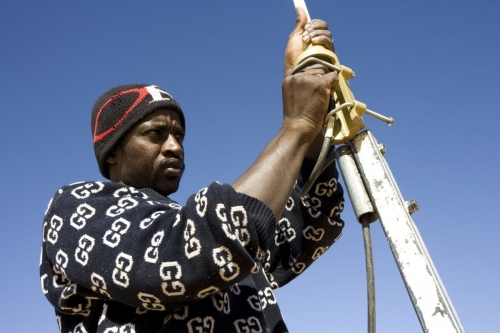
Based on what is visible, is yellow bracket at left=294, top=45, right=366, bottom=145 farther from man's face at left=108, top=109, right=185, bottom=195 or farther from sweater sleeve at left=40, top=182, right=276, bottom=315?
man's face at left=108, top=109, right=185, bottom=195

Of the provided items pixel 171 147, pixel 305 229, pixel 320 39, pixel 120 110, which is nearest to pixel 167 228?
pixel 171 147

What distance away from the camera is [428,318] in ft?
5.67

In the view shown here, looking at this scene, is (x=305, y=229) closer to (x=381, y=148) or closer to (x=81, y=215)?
(x=381, y=148)

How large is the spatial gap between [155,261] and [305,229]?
A: 4.04ft

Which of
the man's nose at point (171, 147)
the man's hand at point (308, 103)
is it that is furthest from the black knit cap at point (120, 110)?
the man's hand at point (308, 103)

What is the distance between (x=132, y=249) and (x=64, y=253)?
369 mm

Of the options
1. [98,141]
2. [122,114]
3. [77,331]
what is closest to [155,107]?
[122,114]

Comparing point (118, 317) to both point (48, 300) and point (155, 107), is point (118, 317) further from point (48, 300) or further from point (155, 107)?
point (155, 107)

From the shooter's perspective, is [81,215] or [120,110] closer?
[81,215]

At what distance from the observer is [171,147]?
274 centimetres

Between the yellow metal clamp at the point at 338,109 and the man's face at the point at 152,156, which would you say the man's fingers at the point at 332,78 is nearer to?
the yellow metal clamp at the point at 338,109

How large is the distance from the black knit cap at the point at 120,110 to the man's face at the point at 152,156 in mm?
36

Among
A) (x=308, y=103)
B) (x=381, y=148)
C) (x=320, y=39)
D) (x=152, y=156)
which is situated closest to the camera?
(x=308, y=103)

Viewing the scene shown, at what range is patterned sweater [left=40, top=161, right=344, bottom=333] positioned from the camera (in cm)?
181
